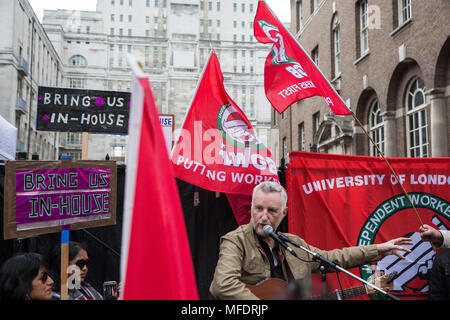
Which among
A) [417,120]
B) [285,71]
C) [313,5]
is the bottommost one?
[285,71]

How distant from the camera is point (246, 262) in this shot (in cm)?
334

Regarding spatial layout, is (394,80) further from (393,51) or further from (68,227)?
(68,227)

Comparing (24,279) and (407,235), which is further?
(407,235)

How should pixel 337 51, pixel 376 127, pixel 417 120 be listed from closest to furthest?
pixel 417 120, pixel 376 127, pixel 337 51

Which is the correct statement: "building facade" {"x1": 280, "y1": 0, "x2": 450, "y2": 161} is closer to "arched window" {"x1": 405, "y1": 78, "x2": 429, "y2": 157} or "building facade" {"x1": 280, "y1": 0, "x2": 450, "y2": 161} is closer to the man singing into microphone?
"arched window" {"x1": 405, "y1": 78, "x2": 429, "y2": 157}

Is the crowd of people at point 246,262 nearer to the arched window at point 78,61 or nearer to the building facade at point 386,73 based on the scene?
the building facade at point 386,73

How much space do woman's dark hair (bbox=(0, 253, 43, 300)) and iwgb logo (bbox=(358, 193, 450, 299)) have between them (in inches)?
132

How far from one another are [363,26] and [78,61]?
255 ft

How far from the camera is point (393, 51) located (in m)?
14.5

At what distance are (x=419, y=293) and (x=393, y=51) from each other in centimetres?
1164

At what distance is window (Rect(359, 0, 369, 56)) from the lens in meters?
16.8

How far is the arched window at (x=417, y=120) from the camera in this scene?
1342 centimetres

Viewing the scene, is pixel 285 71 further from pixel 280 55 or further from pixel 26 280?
pixel 26 280

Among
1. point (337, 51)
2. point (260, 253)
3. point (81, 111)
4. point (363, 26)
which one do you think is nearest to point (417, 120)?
point (363, 26)
